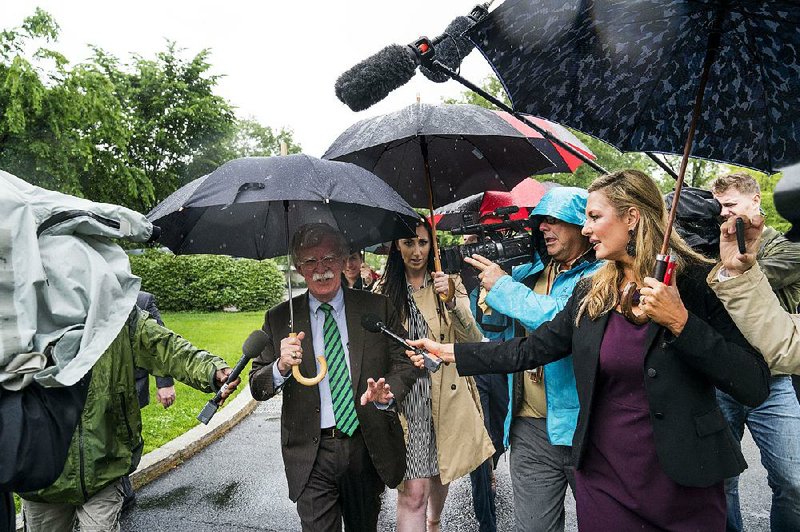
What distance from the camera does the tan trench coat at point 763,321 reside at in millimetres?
2105

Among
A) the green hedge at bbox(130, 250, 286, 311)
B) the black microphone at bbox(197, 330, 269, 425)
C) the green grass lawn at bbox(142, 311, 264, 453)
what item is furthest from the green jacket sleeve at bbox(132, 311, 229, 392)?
the green hedge at bbox(130, 250, 286, 311)

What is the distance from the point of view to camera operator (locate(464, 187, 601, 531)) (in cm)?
308

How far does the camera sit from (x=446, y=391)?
3783mm

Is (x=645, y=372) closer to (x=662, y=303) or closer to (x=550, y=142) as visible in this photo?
(x=662, y=303)

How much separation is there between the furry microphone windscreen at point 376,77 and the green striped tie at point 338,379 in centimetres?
114

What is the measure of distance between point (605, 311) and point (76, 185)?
65.7 ft

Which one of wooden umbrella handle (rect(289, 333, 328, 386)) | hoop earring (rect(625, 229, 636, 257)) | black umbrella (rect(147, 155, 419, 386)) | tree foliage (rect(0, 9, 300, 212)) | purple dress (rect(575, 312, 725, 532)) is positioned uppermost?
tree foliage (rect(0, 9, 300, 212))

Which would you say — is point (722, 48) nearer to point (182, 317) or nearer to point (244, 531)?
Result: point (244, 531)

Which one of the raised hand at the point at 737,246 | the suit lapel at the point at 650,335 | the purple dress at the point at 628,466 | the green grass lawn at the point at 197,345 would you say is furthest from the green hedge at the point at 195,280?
the raised hand at the point at 737,246

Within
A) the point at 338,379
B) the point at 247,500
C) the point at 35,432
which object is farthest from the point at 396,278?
the point at 35,432

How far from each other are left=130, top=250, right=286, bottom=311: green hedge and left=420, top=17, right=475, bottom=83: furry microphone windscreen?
21484mm

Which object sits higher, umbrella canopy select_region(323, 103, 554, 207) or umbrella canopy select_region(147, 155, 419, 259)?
umbrella canopy select_region(323, 103, 554, 207)

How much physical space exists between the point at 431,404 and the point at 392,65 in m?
2.06

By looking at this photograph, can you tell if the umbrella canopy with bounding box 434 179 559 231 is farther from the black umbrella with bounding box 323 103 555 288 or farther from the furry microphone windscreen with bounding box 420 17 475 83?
the furry microphone windscreen with bounding box 420 17 475 83
